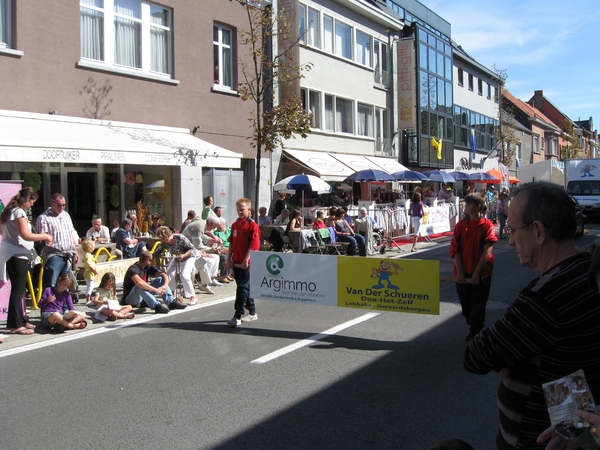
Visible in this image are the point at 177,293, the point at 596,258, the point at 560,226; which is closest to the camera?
the point at 596,258

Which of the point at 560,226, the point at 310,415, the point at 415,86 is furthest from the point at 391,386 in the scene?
the point at 415,86

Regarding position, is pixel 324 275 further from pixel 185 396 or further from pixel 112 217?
pixel 112 217

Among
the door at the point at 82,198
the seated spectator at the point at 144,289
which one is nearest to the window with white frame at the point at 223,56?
the door at the point at 82,198

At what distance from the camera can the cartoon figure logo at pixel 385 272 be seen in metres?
7.43

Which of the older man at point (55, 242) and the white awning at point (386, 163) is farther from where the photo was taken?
the white awning at point (386, 163)

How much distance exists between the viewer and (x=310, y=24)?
23.7 m

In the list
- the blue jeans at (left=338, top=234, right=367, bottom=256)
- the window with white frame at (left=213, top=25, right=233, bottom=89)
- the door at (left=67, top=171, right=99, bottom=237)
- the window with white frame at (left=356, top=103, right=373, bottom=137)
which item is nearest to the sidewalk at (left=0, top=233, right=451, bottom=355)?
the door at (left=67, top=171, right=99, bottom=237)

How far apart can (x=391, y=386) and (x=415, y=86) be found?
27.5 meters

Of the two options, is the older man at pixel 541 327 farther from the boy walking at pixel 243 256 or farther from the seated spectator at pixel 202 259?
the seated spectator at pixel 202 259

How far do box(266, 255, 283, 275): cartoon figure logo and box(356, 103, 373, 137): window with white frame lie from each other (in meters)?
19.6

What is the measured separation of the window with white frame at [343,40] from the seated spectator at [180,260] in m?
17.2

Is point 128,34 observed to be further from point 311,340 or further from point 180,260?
point 311,340

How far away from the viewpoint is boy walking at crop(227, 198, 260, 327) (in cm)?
835

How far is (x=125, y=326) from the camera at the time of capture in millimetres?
8500
